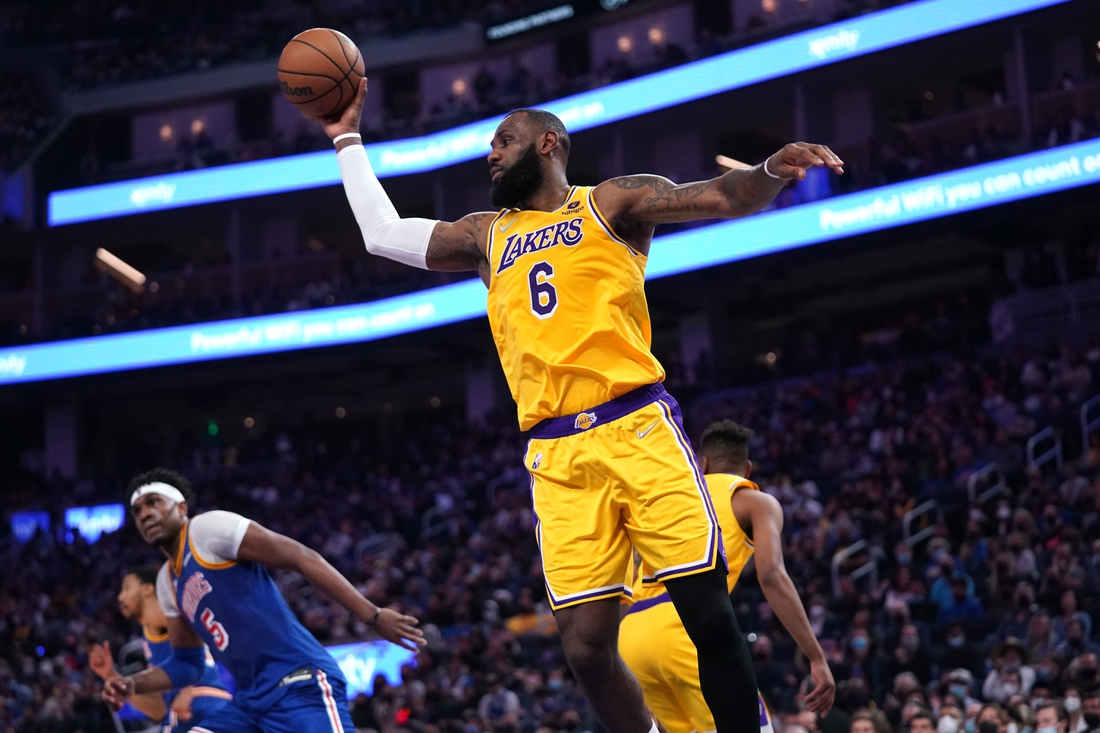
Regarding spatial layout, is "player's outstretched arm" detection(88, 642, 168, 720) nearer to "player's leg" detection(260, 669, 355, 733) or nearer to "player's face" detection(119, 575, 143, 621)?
"player's face" detection(119, 575, 143, 621)

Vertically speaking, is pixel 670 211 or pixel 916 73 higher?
pixel 916 73

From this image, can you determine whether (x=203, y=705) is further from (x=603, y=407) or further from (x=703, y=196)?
(x=703, y=196)

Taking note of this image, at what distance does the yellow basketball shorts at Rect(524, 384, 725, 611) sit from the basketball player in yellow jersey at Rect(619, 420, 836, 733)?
1122 mm

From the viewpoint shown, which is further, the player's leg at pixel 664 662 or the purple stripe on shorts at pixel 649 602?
the purple stripe on shorts at pixel 649 602

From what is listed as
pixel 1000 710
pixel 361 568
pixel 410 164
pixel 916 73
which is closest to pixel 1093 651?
pixel 1000 710

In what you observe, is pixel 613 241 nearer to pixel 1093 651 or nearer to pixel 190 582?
pixel 190 582

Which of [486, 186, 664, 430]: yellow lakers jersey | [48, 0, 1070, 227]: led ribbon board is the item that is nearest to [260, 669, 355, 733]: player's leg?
[486, 186, 664, 430]: yellow lakers jersey

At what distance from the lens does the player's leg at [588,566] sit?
4098 millimetres

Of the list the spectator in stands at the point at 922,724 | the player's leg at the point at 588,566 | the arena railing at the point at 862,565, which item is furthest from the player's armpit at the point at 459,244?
the arena railing at the point at 862,565

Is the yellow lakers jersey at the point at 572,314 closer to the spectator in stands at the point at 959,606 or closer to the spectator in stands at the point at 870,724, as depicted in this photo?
the spectator in stands at the point at 870,724

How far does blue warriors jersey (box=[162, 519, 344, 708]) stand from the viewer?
5.30 metres

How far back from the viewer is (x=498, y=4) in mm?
31375

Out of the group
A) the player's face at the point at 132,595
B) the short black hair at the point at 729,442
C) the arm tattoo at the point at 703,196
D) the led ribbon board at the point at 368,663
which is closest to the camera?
the arm tattoo at the point at 703,196

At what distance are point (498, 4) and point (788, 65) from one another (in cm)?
1009
